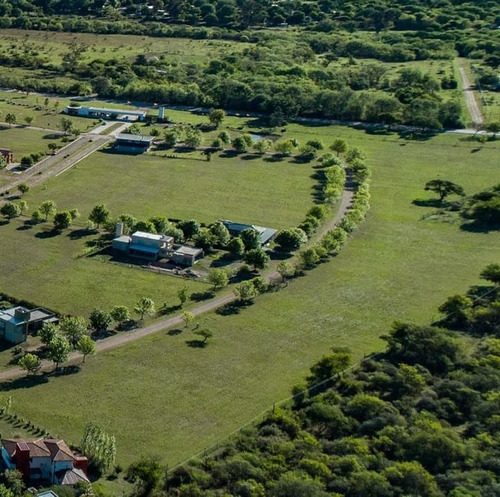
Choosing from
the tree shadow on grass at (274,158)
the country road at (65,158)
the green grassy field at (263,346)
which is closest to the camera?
the green grassy field at (263,346)

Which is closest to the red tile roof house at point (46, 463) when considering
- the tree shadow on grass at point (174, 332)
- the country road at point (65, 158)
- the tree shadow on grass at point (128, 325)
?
the tree shadow on grass at point (128, 325)

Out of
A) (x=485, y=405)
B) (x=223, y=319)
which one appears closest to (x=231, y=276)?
(x=223, y=319)

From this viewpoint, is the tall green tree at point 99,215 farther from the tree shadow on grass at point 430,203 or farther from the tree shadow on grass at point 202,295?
the tree shadow on grass at point 430,203

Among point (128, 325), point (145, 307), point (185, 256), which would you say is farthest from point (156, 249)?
point (128, 325)

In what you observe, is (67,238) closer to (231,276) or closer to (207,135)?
(231,276)

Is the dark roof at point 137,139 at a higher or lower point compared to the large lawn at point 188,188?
higher

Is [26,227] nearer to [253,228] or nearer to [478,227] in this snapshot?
[253,228]

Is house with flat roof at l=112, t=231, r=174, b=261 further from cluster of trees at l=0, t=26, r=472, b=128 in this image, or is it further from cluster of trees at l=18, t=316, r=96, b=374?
cluster of trees at l=0, t=26, r=472, b=128
